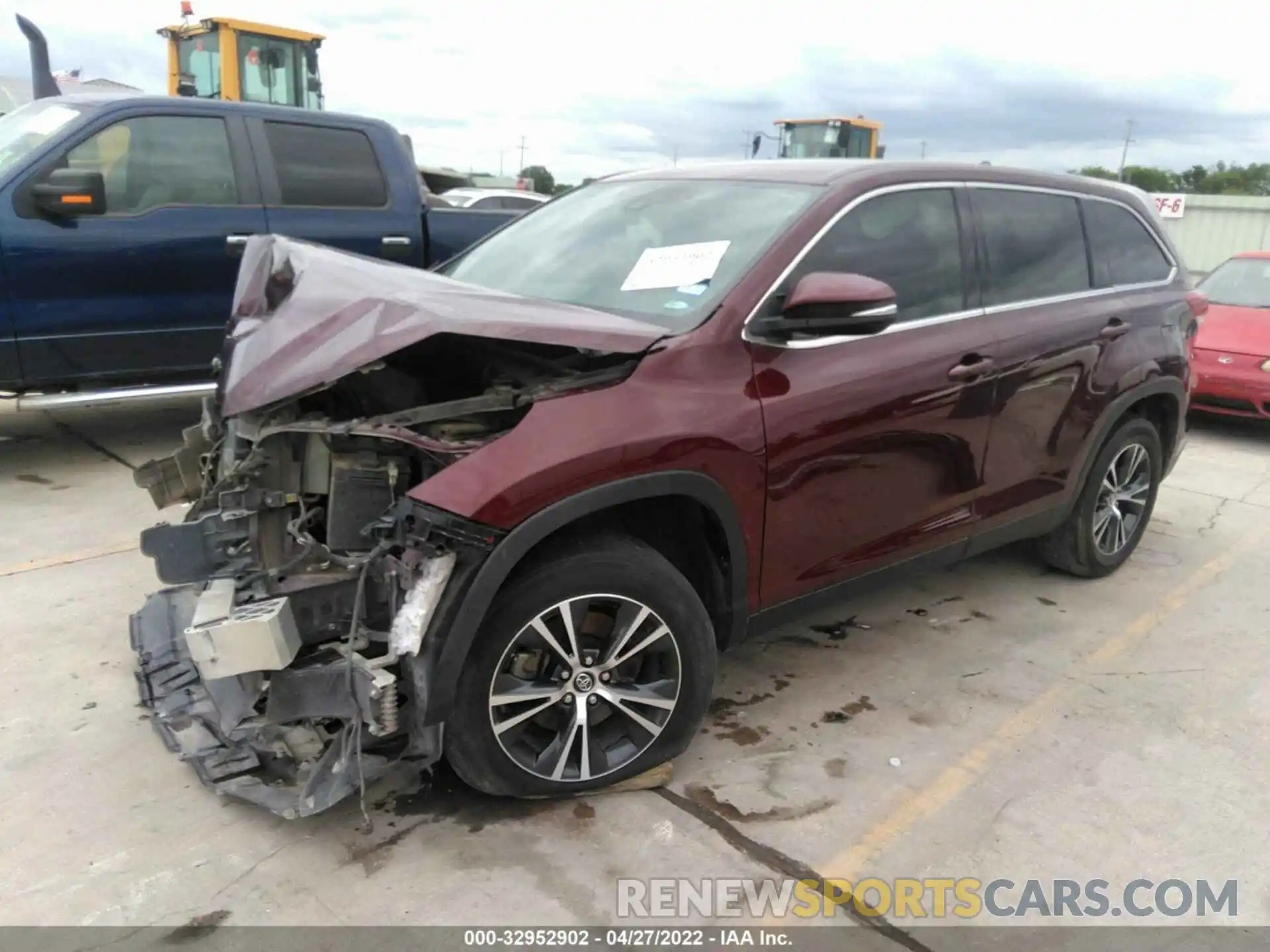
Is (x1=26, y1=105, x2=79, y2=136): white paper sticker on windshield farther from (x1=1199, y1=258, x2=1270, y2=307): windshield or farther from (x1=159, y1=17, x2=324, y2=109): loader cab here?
(x1=1199, y1=258, x2=1270, y2=307): windshield

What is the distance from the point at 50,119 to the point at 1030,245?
5403 millimetres

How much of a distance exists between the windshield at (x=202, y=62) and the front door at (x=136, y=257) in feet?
23.1

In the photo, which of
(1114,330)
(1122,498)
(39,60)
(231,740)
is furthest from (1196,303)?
(39,60)

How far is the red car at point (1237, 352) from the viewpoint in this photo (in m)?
7.79

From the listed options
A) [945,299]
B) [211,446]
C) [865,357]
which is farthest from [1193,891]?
[211,446]

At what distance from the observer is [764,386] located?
2.99 meters

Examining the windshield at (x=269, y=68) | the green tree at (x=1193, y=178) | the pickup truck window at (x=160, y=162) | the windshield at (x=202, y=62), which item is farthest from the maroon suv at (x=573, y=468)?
the green tree at (x=1193, y=178)

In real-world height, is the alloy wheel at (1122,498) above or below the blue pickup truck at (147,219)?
below

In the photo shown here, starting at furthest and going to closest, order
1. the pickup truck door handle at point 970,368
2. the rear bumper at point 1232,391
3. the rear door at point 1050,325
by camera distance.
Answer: the rear bumper at point 1232,391 → the rear door at point 1050,325 → the pickup truck door handle at point 970,368

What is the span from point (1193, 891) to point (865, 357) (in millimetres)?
1809

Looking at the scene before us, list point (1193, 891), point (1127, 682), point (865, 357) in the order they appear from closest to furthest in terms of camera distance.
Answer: point (1193, 891), point (865, 357), point (1127, 682)

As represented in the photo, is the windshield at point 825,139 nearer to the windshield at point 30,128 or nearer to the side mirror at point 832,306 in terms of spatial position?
the windshield at point 30,128

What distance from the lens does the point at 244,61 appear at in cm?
1203

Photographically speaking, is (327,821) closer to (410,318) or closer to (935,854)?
(410,318)
